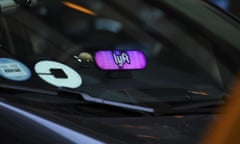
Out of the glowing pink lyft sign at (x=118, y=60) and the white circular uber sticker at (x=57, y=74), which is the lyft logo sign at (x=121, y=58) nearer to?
the glowing pink lyft sign at (x=118, y=60)

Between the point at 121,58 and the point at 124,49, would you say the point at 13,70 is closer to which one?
the point at 121,58

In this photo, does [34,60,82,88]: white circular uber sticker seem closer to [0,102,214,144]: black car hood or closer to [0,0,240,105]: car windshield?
[0,0,240,105]: car windshield

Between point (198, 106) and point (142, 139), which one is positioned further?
point (198, 106)

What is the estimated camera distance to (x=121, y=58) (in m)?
2.55

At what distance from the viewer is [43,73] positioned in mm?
2279

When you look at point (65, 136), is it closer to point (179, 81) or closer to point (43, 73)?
point (43, 73)

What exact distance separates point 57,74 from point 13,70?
0.60 ft

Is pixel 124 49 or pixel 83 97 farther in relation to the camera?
pixel 124 49

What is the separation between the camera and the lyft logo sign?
8.25 feet

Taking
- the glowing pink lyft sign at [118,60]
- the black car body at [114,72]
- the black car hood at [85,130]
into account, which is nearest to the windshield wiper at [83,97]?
the black car body at [114,72]

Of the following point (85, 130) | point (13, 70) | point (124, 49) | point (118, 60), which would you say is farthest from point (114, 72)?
point (85, 130)

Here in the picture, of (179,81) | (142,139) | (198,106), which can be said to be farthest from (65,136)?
(179,81)

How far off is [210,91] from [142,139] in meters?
0.81

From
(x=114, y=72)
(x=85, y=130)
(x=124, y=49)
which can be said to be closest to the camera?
(x=85, y=130)
